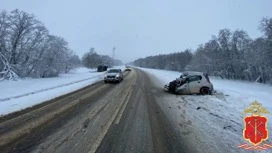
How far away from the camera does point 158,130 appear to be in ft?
23.6

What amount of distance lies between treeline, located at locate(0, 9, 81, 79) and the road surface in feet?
82.9

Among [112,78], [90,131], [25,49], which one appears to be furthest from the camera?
[25,49]

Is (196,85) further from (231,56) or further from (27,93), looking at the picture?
(231,56)

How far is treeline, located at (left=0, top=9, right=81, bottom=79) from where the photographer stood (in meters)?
32.5

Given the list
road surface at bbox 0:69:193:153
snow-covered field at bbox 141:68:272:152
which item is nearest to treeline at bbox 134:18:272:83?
snow-covered field at bbox 141:68:272:152

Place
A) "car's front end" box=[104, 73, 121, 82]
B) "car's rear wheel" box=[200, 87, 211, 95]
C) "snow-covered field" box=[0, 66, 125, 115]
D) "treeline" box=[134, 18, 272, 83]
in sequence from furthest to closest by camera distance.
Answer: "treeline" box=[134, 18, 272, 83], "car's front end" box=[104, 73, 121, 82], "car's rear wheel" box=[200, 87, 211, 95], "snow-covered field" box=[0, 66, 125, 115]

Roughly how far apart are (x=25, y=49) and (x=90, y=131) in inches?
1322

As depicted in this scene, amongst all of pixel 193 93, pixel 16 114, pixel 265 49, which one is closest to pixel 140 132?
pixel 16 114

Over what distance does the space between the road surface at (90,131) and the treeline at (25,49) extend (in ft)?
Result: 82.9

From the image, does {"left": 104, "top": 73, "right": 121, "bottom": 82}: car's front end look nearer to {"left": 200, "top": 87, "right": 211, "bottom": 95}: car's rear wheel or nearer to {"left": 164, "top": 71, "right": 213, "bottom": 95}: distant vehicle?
{"left": 164, "top": 71, "right": 213, "bottom": 95}: distant vehicle

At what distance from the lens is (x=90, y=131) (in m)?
6.84

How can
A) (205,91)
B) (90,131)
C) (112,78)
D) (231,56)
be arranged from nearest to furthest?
(90,131), (205,91), (112,78), (231,56)

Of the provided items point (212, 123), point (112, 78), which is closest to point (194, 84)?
point (212, 123)

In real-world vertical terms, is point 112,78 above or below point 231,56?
below
